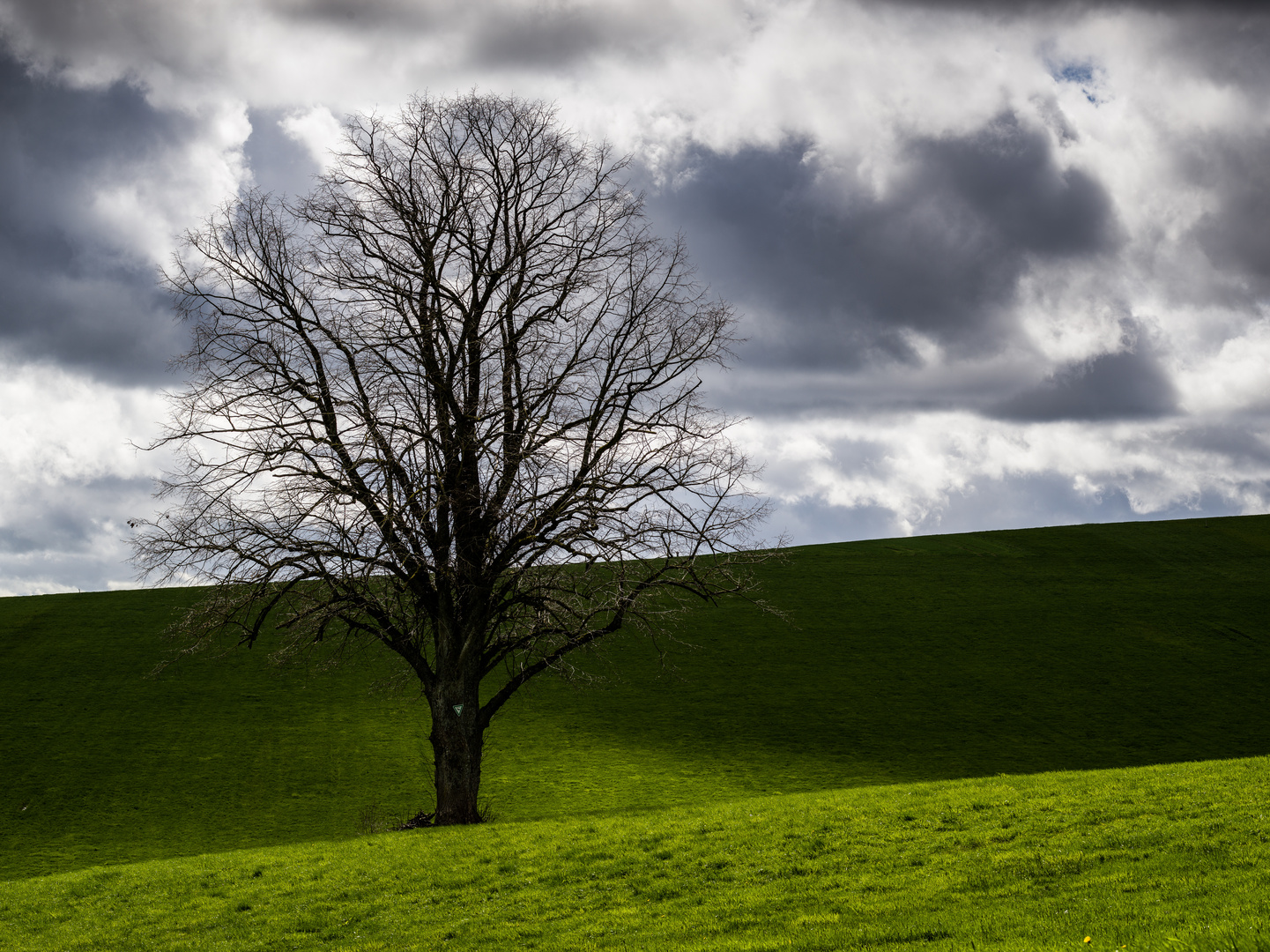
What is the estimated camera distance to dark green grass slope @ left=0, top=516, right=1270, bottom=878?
32.8 m

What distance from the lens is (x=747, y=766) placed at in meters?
35.9

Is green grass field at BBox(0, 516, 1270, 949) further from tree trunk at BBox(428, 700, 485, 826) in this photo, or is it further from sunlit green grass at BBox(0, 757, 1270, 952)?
tree trunk at BBox(428, 700, 485, 826)

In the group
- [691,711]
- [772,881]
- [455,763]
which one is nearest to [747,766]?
[691,711]

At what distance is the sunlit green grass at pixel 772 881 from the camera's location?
34.2 feet

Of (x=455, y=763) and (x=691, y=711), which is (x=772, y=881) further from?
(x=691, y=711)

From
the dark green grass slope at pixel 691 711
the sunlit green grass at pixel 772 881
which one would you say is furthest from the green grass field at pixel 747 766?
the dark green grass slope at pixel 691 711

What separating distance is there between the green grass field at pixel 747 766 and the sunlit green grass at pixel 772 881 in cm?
9

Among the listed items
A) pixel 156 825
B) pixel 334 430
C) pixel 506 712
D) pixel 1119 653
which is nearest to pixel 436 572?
pixel 334 430

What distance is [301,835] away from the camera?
29203 mm

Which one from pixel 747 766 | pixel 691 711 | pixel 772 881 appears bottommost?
pixel 747 766

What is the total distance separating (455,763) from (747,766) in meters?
16.3

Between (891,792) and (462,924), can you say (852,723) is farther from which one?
(462,924)

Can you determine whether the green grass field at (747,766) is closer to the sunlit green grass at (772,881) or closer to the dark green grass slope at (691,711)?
the sunlit green grass at (772,881)

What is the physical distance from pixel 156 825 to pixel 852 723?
28.4 meters
